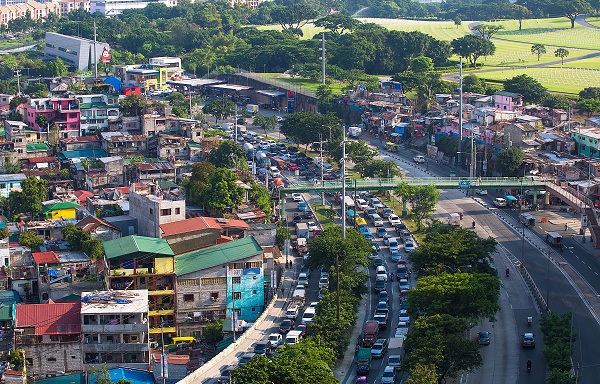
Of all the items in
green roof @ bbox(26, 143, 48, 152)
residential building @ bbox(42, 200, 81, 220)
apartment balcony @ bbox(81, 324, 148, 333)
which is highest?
green roof @ bbox(26, 143, 48, 152)

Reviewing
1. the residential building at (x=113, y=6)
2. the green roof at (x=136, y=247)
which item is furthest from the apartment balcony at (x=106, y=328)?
the residential building at (x=113, y=6)

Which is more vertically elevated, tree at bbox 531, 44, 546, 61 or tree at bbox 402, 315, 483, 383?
tree at bbox 531, 44, 546, 61

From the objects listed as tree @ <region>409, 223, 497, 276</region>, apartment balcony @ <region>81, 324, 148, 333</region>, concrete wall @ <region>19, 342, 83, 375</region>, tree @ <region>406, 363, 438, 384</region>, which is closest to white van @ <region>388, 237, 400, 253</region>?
tree @ <region>409, 223, 497, 276</region>

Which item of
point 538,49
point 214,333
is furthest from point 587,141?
point 538,49

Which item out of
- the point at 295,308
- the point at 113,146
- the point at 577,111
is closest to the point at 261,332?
the point at 295,308

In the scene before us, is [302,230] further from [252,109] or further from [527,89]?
[252,109]

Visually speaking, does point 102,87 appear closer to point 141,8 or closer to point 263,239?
point 263,239

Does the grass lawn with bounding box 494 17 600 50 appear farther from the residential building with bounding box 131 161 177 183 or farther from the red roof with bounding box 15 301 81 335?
the red roof with bounding box 15 301 81 335
